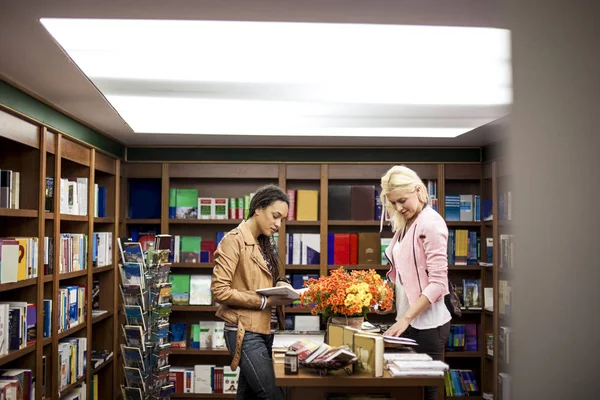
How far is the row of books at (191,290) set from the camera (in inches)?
231

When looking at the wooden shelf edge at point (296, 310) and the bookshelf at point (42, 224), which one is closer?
the bookshelf at point (42, 224)

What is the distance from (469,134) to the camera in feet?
17.0

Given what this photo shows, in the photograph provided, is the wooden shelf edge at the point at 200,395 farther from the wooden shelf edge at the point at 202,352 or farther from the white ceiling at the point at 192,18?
the white ceiling at the point at 192,18

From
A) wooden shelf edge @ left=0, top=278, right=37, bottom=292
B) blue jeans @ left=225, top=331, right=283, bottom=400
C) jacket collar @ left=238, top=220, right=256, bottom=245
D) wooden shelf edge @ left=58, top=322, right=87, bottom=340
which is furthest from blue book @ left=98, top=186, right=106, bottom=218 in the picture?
blue jeans @ left=225, top=331, right=283, bottom=400

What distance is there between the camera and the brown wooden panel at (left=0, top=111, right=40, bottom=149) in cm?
324

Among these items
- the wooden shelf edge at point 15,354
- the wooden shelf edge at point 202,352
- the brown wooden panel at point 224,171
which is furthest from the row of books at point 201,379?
the wooden shelf edge at point 15,354

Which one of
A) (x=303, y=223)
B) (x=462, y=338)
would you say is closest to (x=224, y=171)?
(x=303, y=223)

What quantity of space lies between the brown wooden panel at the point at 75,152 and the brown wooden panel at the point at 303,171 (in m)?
1.95

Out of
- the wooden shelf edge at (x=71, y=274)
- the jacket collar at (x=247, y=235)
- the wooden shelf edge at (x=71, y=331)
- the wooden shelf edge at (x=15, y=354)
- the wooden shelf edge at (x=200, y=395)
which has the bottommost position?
the wooden shelf edge at (x=200, y=395)

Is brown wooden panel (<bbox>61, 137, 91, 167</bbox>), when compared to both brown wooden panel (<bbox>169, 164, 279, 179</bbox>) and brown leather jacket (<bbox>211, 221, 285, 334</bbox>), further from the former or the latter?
brown leather jacket (<bbox>211, 221, 285, 334</bbox>)

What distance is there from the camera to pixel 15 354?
3344 mm

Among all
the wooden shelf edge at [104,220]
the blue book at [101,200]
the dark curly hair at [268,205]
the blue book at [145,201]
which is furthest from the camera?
the blue book at [145,201]

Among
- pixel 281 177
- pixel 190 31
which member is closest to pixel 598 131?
pixel 190 31

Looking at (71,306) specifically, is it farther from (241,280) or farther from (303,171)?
(303,171)
